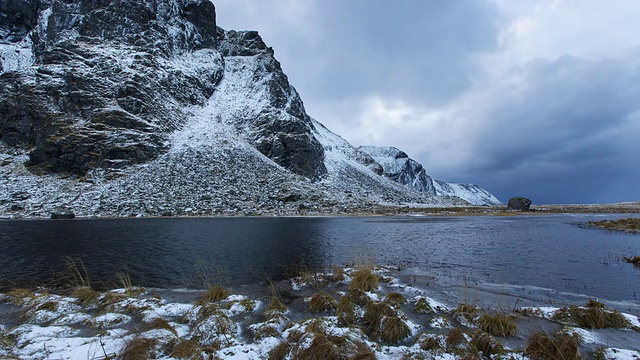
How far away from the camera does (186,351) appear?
678cm

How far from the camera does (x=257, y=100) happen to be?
13888 centimetres

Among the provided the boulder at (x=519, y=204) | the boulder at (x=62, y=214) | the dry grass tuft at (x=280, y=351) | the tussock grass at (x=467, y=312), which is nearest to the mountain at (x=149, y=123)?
the boulder at (x=62, y=214)

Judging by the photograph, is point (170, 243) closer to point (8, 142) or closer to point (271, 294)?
point (271, 294)

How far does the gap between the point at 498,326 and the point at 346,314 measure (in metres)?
4.59

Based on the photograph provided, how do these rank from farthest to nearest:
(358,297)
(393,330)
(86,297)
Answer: (358,297) → (86,297) → (393,330)

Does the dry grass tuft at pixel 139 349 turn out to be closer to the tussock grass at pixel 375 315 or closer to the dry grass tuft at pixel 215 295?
the dry grass tuft at pixel 215 295

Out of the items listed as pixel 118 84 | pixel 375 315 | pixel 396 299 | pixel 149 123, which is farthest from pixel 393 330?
pixel 118 84

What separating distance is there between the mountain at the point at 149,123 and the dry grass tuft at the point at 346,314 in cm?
7007

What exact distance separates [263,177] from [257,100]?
5513 centimetres

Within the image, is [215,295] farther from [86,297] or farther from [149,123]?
[149,123]

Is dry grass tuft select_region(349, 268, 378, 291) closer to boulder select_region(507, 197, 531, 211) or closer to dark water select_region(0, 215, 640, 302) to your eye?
dark water select_region(0, 215, 640, 302)

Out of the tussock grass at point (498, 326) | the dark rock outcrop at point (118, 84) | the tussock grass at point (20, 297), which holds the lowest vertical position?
the tussock grass at point (20, 297)

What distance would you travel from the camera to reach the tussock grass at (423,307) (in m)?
10.7

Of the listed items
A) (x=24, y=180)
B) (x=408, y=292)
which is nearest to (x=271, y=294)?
(x=408, y=292)
